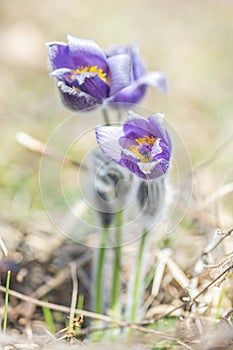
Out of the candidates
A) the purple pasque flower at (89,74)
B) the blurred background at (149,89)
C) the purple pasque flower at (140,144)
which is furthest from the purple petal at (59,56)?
the blurred background at (149,89)

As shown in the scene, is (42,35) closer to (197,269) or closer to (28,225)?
(28,225)

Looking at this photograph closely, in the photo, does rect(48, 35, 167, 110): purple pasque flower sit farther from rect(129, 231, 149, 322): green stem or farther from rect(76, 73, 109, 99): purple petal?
rect(129, 231, 149, 322): green stem

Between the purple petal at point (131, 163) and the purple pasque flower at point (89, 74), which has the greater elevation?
the purple pasque flower at point (89, 74)

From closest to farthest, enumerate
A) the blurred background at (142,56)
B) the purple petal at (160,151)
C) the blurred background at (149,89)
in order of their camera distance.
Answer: the purple petal at (160,151) → the blurred background at (149,89) → the blurred background at (142,56)

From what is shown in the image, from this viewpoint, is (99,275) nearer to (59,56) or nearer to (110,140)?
(110,140)

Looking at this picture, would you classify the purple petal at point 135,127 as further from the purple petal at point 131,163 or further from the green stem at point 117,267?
the green stem at point 117,267

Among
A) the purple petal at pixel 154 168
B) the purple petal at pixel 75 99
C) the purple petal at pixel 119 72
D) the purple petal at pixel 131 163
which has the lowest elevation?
the purple petal at pixel 154 168

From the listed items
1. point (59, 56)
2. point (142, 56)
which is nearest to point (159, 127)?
point (59, 56)

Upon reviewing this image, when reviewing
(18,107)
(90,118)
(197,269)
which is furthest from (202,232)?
(18,107)
